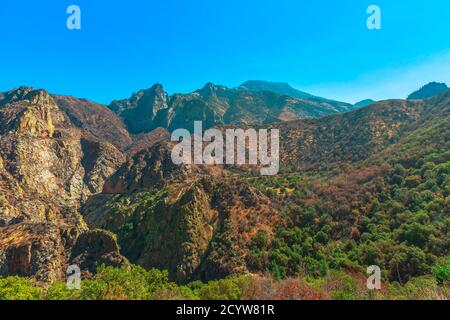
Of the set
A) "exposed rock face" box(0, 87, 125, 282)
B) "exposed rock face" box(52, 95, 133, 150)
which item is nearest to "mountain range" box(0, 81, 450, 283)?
"exposed rock face" box(0, 87, 125, 282)

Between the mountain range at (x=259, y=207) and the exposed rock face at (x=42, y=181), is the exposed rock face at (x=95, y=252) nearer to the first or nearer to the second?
the mountain range at (x=259, y=207)

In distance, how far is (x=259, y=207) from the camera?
139ft

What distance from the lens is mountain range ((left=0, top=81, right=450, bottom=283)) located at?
33.4 m

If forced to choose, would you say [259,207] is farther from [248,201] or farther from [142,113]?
[142,113]

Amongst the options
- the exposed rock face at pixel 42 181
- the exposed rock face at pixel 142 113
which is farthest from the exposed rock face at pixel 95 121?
the exposed rock face at pixel 42 181

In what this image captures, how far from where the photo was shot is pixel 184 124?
170 metres

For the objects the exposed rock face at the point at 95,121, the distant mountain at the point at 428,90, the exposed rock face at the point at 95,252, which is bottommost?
the exposed rock face at the point at 95,252

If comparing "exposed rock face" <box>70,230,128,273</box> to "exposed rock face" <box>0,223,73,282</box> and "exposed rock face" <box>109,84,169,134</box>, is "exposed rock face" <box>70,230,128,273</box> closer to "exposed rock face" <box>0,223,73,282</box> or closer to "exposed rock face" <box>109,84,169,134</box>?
"exposed rock face" <box>0,223,73,282</box>

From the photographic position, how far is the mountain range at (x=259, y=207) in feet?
110

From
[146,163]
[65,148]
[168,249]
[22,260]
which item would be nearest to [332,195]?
[168,249]

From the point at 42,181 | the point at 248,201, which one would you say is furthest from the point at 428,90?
the point at 42,181

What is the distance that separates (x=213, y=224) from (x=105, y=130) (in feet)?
397

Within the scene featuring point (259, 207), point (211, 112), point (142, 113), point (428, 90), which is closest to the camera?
point (259, 207)
